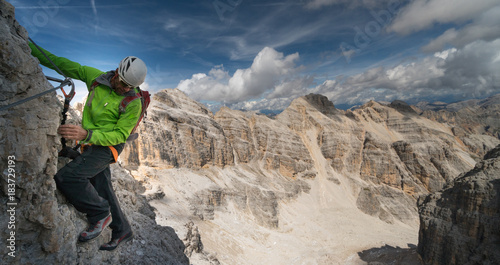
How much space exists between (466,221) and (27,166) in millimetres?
22734

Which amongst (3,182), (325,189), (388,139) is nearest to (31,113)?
(3,182)

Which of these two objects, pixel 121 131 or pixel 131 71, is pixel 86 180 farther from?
pixel 131 71

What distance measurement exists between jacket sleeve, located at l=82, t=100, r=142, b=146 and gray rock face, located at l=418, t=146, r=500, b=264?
19976 millimetres

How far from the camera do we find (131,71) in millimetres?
4305

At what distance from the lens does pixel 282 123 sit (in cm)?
6538

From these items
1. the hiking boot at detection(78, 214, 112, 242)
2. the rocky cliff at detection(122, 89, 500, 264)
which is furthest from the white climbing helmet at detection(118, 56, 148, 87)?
the rocky cliff at detection(122, 89, 500, 264)

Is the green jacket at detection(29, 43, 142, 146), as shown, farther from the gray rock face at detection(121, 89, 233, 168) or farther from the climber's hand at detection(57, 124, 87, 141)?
the gray rock face at detection(121, 89, 233, 168)

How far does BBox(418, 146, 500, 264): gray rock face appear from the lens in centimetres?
1485

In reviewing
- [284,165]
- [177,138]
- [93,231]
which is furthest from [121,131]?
[284,165]

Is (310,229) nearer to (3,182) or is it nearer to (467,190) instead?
(467,190)

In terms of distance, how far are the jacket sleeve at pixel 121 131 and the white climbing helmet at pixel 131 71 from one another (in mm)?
383

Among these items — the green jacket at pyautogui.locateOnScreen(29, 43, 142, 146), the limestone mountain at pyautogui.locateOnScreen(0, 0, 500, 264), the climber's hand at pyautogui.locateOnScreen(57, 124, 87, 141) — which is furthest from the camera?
the green jacket at pyautogui.locateOnScreen(29, 43, 142, 146)

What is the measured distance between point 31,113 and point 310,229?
42.0 m

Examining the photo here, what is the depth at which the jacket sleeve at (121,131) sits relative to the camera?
3.89m
